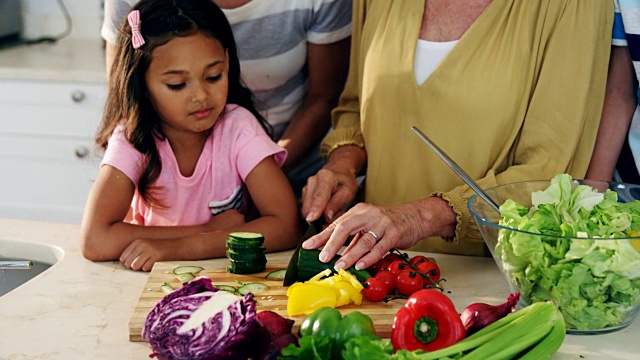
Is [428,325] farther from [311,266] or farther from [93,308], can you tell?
[93,308]

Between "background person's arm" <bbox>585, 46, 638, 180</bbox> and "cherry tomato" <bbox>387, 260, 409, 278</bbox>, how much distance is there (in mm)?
532

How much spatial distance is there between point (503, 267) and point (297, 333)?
376 mm

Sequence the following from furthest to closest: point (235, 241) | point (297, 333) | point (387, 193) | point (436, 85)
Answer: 1. point (387, 193)
2. point (436, 85)
3. point (235, 241)
4. point (297, 333)

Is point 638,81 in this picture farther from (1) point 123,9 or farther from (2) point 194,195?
(1) point 123,9

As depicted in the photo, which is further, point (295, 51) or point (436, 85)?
point (295, 51)

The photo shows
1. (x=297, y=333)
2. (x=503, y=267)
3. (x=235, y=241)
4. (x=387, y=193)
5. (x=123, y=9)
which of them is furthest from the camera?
(x=123, y=9)

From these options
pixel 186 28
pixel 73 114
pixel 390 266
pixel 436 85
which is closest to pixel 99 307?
pixel 390 266

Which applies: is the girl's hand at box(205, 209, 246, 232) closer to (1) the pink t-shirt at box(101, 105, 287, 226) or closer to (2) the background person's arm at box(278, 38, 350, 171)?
(1) the pink t-shirt at box(101, 105, 287, 226)

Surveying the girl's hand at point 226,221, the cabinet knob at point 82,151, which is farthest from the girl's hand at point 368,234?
the cabinet knob at point 82,151

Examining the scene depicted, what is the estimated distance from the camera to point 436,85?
2.00 metres

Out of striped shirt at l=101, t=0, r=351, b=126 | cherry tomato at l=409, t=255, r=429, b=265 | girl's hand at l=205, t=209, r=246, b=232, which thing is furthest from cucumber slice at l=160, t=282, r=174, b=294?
striped shirt at l=101, t=0, r=351, b=126

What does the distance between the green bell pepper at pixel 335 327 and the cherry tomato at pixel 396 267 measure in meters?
0.31

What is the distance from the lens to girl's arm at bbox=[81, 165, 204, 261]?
6.37 feet

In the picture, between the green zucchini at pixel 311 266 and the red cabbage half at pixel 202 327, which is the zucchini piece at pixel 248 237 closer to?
the green zucchini at pixel 311 266
